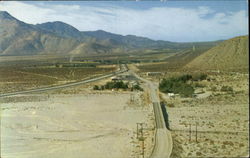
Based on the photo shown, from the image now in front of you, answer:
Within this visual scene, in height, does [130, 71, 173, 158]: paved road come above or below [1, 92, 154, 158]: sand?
above

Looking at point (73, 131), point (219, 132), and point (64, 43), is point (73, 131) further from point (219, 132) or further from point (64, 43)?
point (64, 43)

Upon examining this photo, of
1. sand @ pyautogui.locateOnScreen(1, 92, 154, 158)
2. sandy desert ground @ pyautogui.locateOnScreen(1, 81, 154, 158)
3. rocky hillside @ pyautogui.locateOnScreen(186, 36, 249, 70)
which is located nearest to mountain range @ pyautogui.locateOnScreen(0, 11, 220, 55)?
rocky hillside @ pyautogui.locateOnScreen(186, 36, 249, 70)

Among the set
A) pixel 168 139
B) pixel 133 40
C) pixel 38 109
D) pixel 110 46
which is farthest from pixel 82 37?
pixel 168 139

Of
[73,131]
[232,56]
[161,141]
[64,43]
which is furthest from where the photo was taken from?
[64,43]

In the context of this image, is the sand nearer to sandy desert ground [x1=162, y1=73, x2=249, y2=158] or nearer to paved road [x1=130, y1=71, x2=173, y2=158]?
paved road [x1=130, y1=71, x2=173, y2=158]

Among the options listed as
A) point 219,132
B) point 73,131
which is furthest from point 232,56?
point 73,131

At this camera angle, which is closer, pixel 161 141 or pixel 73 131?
pixel 161 141

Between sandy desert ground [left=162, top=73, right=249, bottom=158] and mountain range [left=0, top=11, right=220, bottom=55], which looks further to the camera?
mountain range [left=0, top=11, right=220, bottom=55]

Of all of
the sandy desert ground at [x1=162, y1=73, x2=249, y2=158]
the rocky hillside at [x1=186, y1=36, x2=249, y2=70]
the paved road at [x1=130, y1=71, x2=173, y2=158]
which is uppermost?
the rocky hillside at [x1=186, y1=36, x2=249, y2=70]

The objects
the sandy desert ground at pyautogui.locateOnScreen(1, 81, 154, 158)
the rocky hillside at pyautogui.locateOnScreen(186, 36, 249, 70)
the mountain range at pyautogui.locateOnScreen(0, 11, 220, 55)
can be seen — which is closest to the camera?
the rocky hillside at pyautogui.locateOnScreen(186, 36, 249, 70)
